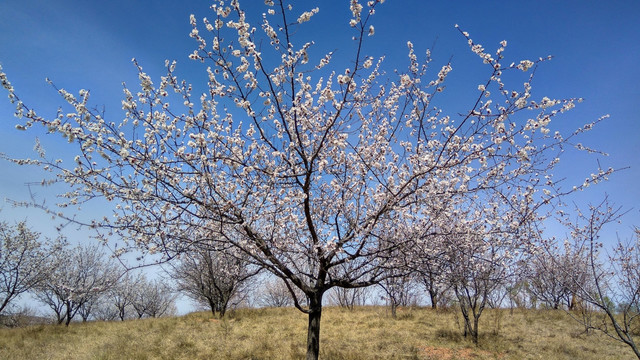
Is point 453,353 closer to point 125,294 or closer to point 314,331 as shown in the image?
point 314,331

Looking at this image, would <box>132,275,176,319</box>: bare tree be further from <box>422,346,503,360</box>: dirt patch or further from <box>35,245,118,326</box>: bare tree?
<box>422,346,503,360</box>: dirt patch

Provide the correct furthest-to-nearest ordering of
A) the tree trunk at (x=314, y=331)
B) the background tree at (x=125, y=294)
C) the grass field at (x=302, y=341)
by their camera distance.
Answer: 1. the background tree at (x=125, y=294)
2. the grass field at (x=302, y=341)
3. the tree trunk at (x=314, y=331)

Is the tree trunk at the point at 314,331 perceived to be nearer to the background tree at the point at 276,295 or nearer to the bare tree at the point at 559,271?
the bare tree at the point at 559,271

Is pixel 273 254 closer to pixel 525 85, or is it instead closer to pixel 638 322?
pixel 525 85

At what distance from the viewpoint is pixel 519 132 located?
5.75m

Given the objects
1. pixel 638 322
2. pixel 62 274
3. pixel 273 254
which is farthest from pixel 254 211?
pixel 62 274

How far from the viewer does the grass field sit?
11.3 metres

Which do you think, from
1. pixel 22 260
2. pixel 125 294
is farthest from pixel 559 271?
pixel 125 294

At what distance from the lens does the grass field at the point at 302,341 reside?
11328 mm

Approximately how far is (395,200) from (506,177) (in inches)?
85.9

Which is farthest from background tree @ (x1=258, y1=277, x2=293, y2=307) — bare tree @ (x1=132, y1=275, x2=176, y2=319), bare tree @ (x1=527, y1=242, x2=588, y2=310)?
bare tree @ (x1=527, y1=242, x2=588, y2=310)

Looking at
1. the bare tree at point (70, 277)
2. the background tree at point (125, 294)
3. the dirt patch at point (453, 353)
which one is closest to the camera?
the dirt patch at point (453, 353)

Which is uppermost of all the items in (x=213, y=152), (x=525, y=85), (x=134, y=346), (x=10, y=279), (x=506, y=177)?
(x=525, y=85)

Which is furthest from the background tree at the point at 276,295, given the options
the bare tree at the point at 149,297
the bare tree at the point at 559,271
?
the bare tree at the point at 559,271
